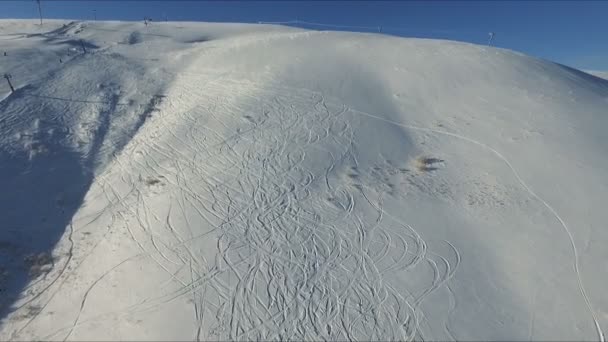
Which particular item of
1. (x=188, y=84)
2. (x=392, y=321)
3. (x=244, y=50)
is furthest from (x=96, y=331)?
(x=244, y=50)

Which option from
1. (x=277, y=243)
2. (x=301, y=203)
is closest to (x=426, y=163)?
(x=301, y=203)

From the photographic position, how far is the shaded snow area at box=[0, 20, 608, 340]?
9.16 meters

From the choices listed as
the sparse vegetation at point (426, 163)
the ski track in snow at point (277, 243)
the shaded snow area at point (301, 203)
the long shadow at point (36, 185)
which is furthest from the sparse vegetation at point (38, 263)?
the sparse vegetation at point (426, 163)

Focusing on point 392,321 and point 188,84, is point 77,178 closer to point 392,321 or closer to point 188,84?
point 188,84

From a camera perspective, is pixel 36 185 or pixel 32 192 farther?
pixel 36 185

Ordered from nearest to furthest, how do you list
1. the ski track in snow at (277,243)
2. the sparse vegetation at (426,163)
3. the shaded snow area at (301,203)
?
the ski track in snow at (277,243) < the shaded snow area at (301,203) < the sparse vegetation at (426,163)

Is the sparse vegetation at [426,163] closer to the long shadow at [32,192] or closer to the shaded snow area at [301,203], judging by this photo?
the shaded snow area at [301,203]

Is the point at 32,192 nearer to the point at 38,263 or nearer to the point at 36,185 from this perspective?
the point at 36,185

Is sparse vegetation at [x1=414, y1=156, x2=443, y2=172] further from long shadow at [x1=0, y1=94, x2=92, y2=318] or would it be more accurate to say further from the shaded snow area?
long shadow at [x1=0, y1=94, x2=92, y2=318]

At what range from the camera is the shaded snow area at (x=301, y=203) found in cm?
916

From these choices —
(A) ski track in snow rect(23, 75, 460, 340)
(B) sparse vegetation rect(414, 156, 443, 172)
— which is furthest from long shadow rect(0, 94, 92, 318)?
(B) sparse vegetation rect(414, 156, 443, 172)

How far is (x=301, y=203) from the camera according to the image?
42.3 ft

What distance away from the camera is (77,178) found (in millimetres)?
14648

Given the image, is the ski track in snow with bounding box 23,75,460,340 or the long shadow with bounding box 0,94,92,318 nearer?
the ski track in snow with bounding box 23,75,460,340
